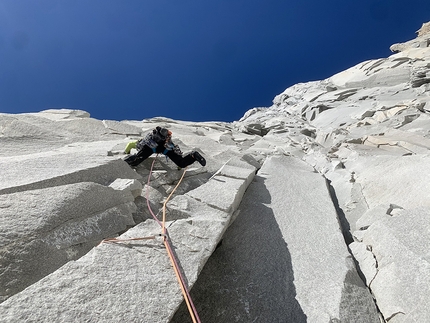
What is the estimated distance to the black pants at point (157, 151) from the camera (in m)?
6.09

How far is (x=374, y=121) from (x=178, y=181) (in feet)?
36.8

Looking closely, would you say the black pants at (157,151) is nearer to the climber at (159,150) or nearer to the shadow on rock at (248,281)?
the climber at (159,150)

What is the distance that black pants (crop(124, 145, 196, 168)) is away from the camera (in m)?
6.09

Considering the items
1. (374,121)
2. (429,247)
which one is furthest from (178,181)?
(374,121)

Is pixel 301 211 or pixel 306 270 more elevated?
pixel 301 211

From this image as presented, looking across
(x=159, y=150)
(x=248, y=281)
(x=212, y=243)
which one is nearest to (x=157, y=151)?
(x=159, y=150)

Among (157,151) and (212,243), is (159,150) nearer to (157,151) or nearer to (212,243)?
(157,151)

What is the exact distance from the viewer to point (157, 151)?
→ 6.19 meters

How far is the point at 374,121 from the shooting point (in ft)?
42.2

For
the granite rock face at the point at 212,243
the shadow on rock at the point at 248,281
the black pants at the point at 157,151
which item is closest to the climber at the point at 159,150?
the black pants at the point at 157,151

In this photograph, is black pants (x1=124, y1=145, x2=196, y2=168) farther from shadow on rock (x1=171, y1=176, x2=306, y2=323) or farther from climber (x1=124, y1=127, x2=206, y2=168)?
shadow on rock (x1=171, y1=176, x2=306, y2=323)

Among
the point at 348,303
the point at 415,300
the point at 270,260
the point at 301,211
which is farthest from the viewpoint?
the point at 301,211

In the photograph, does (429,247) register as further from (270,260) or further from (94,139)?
(94,139)

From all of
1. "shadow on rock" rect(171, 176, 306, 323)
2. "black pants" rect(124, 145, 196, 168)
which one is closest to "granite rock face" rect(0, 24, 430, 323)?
"shadow on rock" rect(171, 176, 306, 323)
